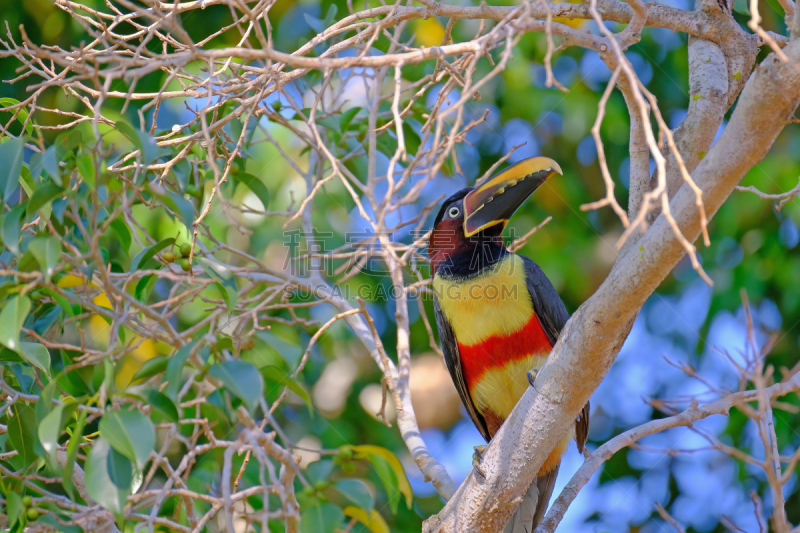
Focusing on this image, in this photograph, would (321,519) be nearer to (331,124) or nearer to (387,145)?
(331,124)

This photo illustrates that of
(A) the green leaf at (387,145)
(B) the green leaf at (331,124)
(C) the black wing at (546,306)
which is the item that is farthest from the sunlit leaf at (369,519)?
(A) the green leaf at (387,145)

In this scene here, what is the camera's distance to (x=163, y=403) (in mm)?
1619

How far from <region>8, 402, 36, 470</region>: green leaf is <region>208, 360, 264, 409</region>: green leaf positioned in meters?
0.85

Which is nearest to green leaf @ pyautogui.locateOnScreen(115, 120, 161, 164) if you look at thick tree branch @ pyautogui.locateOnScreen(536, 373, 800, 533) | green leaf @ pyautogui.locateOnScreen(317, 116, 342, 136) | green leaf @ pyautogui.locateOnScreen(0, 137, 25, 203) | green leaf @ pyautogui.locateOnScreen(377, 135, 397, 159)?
green leaf @ pyautogui.locateOnScreen(0, 137, 25, 203)

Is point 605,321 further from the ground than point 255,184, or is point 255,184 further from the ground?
point 255,184

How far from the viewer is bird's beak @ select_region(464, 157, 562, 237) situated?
10.9 feet

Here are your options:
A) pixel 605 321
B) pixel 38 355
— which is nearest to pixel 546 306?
pixel 605 321

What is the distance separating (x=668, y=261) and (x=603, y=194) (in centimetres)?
343

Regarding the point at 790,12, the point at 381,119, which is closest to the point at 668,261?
the point at 790,12

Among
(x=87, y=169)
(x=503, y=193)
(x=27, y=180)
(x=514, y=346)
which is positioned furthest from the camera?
(x=503, y=193)

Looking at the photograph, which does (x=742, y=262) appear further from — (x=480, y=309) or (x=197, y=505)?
(x=197, y=505)

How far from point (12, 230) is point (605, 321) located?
1607 millimetres

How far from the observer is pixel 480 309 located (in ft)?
11.5

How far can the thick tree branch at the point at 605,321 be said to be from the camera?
5.51 feet
